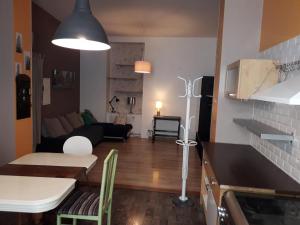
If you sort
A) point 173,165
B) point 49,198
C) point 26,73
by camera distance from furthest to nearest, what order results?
1. point 173,165
2. point 26,73
3. point 49,198

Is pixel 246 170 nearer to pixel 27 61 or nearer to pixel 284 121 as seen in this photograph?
pixel 284 121

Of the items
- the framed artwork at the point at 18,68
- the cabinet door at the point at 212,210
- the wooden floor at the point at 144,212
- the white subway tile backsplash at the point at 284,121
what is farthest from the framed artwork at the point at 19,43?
the white subway tile backsplash at the point at 284,121

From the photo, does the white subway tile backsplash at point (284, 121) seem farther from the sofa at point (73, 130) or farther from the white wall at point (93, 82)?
the white wall at point (93, 82)

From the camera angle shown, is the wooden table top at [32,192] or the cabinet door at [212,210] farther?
the cabinet door at [212,210]

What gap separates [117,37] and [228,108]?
462 centimetres

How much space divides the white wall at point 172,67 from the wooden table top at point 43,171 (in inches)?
187

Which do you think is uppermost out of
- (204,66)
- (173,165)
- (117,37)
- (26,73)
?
(117,37)

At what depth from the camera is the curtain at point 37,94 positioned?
4.12m

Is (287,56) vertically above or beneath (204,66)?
beneath

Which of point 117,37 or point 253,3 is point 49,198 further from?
point 117,37

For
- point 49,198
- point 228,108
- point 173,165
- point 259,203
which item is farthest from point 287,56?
point 173,165

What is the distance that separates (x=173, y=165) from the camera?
4410 mm

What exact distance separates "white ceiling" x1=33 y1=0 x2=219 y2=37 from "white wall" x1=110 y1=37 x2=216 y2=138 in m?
0.41

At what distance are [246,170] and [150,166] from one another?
8.22 ft
